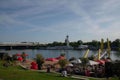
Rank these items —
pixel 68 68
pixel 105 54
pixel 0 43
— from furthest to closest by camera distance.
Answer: pixel 0 43 → pixel 105 54 → pixel 68 68

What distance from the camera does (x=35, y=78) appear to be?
29484 mm

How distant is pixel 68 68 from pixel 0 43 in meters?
134

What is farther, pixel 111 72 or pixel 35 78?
pixel 111 72

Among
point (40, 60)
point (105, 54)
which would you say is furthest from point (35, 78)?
point (105, 54)

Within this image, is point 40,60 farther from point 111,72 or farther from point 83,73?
point 111,72

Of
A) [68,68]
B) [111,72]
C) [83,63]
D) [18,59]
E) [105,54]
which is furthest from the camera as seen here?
[105,54]

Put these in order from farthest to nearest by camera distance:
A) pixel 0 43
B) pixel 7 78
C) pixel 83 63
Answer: pixel 0 43
pixel 83 63
pixel 7 78

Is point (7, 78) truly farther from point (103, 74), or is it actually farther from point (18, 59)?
point (18, 59)

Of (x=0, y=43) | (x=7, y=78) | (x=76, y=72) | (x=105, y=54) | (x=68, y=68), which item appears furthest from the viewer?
(x=0, y=43)

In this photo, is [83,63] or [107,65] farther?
[83,63]

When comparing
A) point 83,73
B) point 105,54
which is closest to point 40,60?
point 83,73

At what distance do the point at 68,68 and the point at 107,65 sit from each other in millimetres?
7830

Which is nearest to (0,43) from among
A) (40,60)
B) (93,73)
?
(40,60)

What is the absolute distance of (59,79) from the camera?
1176 inches
